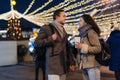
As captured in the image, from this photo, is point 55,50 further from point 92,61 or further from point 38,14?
point 38,14

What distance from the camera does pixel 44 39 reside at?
470 centimetres

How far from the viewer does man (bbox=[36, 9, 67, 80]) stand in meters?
4.70

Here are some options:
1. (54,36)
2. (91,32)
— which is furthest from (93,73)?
(54,36)

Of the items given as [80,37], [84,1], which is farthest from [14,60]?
[80,37]

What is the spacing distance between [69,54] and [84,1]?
8.90m

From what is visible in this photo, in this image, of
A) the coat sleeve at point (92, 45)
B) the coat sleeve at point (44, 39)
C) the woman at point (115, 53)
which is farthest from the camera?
the woman at point (115, 53)

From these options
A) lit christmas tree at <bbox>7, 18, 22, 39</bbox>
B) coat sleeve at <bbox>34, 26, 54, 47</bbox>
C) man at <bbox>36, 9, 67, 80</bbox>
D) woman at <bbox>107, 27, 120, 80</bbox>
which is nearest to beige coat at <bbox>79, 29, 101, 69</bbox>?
man at <bbox>36, 9, 67, 80</bbox>

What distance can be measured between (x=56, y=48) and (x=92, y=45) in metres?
0.63

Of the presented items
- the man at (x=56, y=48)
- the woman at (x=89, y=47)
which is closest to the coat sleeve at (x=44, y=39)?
the man at (x=56, y=48)

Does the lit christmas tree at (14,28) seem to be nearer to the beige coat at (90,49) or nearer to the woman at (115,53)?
the woman at (115,53)

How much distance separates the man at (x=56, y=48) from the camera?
4.70 m

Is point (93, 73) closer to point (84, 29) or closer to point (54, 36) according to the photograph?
point (84, 29)

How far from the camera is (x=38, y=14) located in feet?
61.2

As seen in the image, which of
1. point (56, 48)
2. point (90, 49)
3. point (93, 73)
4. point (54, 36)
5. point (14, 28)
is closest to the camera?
point (54, 36)
